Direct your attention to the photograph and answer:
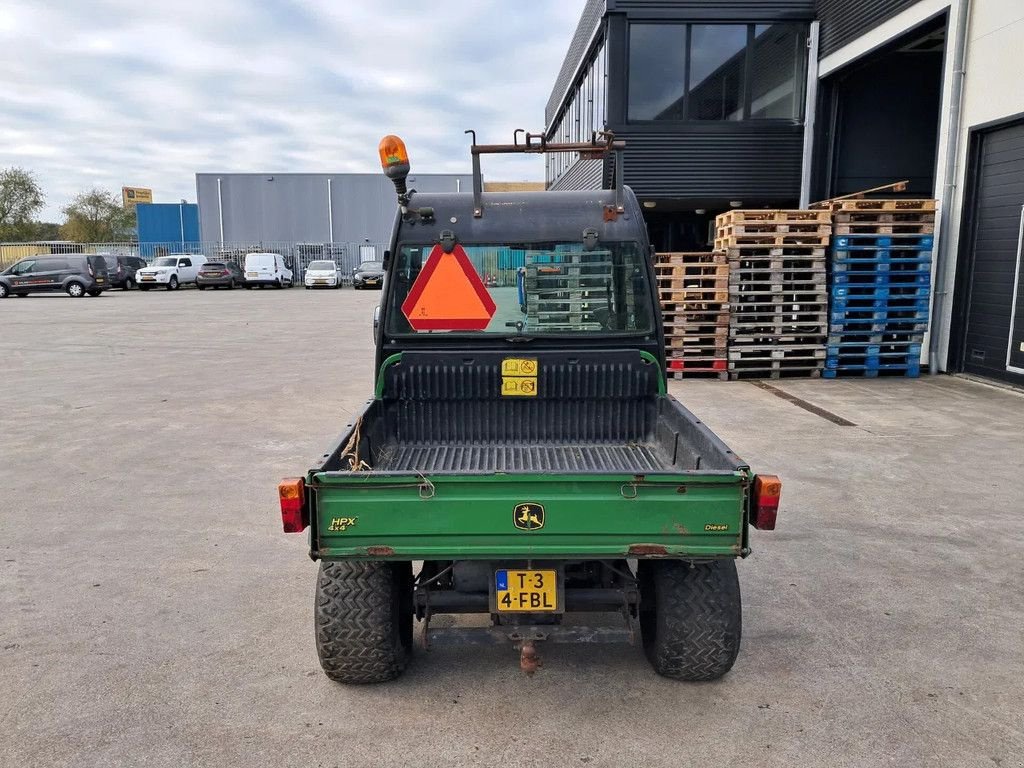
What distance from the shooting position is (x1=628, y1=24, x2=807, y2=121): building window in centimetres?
1505

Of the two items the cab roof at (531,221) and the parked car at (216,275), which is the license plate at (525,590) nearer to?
the cab roof at (531,221)

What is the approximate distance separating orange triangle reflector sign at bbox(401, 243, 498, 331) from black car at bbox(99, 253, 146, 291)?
33452 mm

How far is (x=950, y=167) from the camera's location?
10773 mm

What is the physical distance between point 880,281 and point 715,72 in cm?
665

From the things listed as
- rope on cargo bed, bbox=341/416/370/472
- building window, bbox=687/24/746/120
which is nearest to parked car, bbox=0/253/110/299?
building window, bbox=687/24/746/120

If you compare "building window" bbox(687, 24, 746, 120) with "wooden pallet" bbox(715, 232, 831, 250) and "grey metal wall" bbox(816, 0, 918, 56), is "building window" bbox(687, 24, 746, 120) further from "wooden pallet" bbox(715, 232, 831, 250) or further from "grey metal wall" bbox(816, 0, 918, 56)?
"wooden pallet" bbox(715, 232, 831, 250)

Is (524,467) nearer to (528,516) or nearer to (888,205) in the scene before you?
(528,516)

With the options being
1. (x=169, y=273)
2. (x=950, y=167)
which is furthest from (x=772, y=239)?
(x=169, y=273)

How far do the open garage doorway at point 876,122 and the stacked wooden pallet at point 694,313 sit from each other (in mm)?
5833

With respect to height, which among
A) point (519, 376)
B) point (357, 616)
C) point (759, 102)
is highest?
point (759, 102)

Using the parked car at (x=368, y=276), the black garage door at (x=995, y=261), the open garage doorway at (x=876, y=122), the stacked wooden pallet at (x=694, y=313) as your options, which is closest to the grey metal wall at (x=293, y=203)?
the parked car at (x=368, y=276)

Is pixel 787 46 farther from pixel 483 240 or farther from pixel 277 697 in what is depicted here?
pixel 277 697

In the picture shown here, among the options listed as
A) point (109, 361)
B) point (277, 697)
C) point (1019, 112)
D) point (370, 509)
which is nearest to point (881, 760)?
point (370, 509)

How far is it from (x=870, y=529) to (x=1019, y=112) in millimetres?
7372
